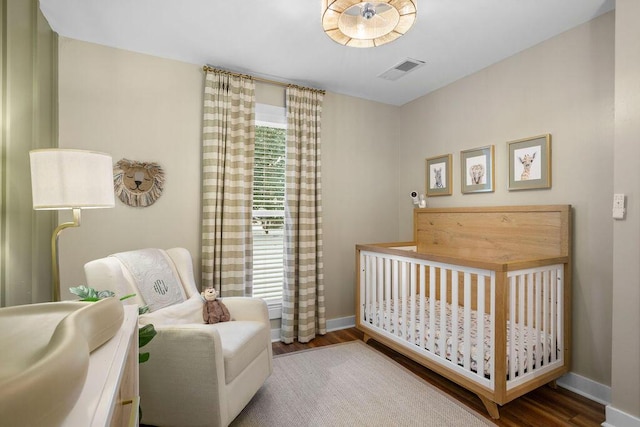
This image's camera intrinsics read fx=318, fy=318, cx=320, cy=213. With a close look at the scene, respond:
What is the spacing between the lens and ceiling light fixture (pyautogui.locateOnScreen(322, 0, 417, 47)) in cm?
152

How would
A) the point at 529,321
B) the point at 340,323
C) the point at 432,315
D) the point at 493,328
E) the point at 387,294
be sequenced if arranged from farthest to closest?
the point at 340,323, the point at 387,294, the point at 432,315, the point at 529,321, the point at 493,328

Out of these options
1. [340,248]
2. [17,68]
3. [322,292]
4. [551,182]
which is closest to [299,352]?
[322,292]

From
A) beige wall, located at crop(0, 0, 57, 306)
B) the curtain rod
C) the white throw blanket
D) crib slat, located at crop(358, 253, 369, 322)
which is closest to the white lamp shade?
beige wall, located at crop(0, 0, 57, 306)

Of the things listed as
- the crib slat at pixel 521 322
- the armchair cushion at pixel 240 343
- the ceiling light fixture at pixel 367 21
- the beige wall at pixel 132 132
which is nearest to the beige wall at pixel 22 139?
the beige wall at pixel 132 132

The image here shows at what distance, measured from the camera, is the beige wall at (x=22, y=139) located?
1529mm

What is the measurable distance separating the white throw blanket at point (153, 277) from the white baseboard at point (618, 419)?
8.49 ft

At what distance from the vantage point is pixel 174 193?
261 centimetres

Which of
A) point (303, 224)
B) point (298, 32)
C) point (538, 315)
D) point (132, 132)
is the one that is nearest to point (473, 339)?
point (538, 315)

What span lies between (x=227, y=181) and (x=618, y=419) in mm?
2921

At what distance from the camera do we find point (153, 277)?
201 cm

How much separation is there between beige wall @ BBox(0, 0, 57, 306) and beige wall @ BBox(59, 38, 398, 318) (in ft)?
0.64

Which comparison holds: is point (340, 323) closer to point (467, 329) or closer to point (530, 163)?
point (467, 329)

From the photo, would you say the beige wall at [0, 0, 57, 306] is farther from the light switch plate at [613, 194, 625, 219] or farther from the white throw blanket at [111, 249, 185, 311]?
the light switch plate at [613, 194, 625, 219]

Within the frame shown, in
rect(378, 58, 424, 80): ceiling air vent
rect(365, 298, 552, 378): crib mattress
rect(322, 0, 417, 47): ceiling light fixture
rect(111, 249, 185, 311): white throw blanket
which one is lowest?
rect(365, 298, 552, 378): crib mattress
